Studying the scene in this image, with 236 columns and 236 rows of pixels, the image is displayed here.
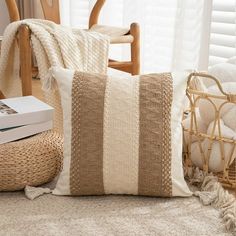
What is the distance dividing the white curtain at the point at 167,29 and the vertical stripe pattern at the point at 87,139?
0.72 m

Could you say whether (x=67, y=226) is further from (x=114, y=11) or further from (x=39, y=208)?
(x=114, y=11)

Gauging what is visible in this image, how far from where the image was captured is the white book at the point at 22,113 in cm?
127

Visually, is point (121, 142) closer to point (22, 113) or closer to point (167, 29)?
point (22, 113)

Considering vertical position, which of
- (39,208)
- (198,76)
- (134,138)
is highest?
(198,76)

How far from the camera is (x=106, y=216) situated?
1126mm

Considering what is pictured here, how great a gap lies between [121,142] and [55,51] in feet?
1.58

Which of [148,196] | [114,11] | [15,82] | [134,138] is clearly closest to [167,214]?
[148,196]

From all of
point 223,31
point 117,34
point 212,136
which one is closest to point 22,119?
point 212,136

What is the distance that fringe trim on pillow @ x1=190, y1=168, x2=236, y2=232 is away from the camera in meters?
1.10

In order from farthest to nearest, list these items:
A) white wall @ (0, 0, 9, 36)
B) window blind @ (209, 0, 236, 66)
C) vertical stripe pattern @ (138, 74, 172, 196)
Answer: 1. white wall @ (0, 0, 9, 36)
2. window blind @ (209, 0, 236, 66)
3. vertical stripe pattern @ (138, 74, 172, 196)

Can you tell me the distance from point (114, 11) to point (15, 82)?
2.79ft

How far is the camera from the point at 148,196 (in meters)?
1.23

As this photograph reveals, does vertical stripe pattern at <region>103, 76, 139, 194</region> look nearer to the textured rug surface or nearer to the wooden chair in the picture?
the textured rug surface

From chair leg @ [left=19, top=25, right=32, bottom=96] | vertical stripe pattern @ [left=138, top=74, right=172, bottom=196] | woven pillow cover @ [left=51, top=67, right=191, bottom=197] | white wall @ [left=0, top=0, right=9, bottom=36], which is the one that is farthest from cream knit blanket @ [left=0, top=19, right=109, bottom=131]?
white wall @ [left=0, top=0, right=9, bottom=36]
